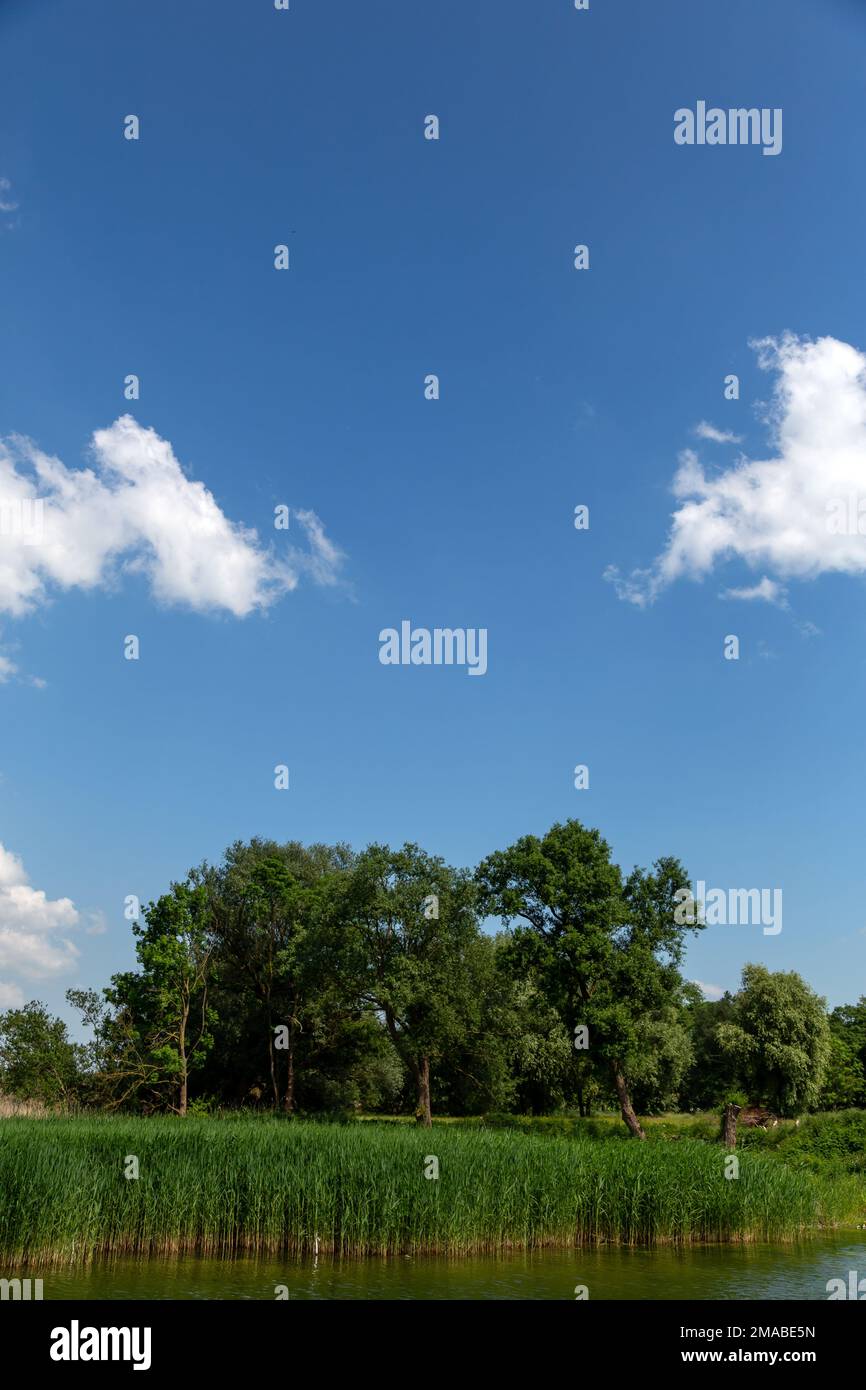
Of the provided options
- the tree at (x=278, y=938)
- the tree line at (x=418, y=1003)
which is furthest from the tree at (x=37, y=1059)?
the tree at (x=278, y=938)

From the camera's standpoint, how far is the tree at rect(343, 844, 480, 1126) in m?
37.2

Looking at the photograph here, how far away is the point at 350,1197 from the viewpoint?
17453 mm

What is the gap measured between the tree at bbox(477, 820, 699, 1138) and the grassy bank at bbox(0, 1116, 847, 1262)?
41.3 feet

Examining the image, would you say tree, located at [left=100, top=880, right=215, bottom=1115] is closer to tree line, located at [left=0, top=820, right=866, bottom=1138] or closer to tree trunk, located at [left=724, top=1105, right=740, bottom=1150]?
tree line, located at [left=0, top=820, right=866, bottom=1138]

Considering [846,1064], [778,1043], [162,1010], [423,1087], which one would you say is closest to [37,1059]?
[162,1010]

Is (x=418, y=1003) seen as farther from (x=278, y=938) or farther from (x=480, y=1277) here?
(x=480, y=1277)

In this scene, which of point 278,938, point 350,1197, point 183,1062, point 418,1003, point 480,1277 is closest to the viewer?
point 480,1277

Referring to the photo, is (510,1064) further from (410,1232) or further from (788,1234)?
(410,1232)

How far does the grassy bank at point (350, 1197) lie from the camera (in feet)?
53.4

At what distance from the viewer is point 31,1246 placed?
1553 cm

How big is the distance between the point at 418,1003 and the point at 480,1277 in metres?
21.9
